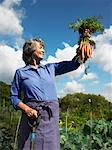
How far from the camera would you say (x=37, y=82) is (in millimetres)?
3492

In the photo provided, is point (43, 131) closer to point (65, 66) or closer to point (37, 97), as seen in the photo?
point (37, 97)

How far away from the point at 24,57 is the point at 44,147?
67 centimetres

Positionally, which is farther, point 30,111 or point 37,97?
point 37,97

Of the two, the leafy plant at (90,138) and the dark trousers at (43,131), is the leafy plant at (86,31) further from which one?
the leafy plant at (90,138)

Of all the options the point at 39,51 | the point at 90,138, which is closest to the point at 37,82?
the point at 39,51

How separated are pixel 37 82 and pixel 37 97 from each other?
0.11 m

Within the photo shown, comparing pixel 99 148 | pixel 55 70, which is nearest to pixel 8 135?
pixel 99 148

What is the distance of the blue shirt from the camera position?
11.4ft

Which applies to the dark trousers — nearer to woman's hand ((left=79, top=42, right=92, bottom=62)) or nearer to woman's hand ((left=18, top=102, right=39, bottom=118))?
woman's hand ((left=18, top=102, right=39, bottom=118))

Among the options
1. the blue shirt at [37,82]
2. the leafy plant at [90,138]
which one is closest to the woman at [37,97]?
the blue shirt at [37,82]

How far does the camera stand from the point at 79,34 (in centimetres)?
365

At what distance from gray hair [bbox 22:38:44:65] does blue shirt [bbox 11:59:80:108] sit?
0.05m

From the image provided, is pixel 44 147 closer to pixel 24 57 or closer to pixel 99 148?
pixel 24 57

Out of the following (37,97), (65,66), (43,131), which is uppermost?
(65,66)
